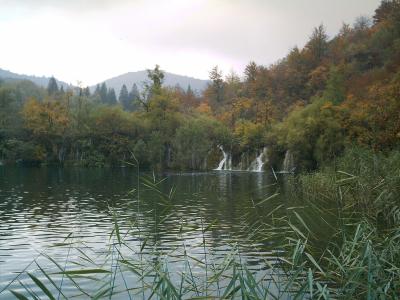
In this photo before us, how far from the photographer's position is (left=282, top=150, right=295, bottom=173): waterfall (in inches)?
2393

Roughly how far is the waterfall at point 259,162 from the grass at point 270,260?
35.0 metres

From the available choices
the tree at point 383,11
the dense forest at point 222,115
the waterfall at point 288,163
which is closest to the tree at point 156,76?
the dense forest at point 222,115

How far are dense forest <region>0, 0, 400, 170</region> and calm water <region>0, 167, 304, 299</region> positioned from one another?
25.9 meters

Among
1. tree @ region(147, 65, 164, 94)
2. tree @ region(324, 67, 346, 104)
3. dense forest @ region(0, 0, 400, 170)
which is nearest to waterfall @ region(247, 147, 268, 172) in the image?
dense forest @ region(0, 0, 400, 170)

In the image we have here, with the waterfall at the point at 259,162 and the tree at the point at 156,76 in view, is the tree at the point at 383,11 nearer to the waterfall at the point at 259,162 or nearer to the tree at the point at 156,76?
the waterfall at the point at 259,162

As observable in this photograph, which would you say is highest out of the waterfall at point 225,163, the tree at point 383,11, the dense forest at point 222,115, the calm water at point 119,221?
the tree at point 383,11

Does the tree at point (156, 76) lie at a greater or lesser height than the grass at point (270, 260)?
greater

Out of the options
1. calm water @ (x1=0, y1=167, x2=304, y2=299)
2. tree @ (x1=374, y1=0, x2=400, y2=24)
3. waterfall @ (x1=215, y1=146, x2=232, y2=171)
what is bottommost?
calm water @ (x1=0, y1=167, x2=304, y2=299)

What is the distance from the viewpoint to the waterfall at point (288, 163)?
60781 millimetres

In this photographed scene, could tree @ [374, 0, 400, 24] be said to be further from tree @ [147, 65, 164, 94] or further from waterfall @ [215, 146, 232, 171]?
tree @ [147, 65, 164, 94]

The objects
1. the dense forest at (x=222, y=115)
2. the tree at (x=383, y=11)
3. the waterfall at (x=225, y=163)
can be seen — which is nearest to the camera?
the dense forest at (x=222, y=115)

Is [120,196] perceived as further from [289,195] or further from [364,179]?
[364,179]

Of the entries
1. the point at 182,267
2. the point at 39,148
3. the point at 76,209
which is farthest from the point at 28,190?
the point at 39,148

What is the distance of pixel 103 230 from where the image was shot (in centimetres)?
2138
